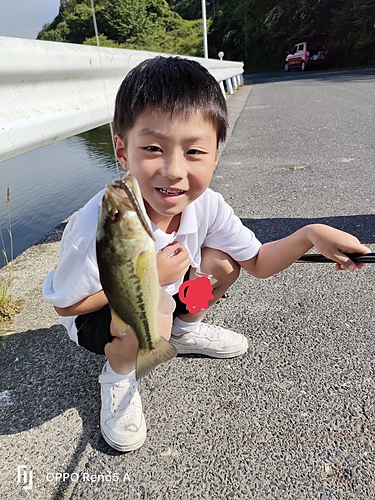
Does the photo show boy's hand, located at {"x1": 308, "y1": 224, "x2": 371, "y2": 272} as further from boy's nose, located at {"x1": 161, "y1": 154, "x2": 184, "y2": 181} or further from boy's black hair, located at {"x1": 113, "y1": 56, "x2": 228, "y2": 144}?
boy's nose, located at {"x1": 161, "y1": 154, "x2": 184, "y2": 181}

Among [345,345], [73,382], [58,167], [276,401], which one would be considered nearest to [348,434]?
[276,401]

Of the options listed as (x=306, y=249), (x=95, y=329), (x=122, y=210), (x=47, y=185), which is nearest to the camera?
(x=122, y=210)

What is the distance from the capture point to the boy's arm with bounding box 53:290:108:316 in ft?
5.52

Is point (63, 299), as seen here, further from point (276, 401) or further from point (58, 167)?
point (58, 167)

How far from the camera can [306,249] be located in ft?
6.70

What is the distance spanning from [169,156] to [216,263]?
0.73m

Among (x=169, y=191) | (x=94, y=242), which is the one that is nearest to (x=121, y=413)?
(x=94, y=242)

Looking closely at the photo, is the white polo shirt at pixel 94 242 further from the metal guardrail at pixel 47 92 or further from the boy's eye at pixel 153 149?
the metal guardrail at pixel 47 92

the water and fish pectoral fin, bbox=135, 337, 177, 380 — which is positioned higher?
fish pectoral fin, bbox=135, 337, 177, 380

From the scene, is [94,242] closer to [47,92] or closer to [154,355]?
[154,355]

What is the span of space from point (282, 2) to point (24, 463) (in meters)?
39.5

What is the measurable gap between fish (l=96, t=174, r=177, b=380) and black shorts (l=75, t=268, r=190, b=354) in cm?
43

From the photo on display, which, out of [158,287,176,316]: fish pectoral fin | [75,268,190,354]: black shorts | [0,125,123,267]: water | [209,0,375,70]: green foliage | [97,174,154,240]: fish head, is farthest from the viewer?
[209,0,375,70]: green foliage

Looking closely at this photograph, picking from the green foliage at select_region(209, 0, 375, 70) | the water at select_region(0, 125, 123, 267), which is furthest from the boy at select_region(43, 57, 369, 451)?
the green foliage at select_region(209, 0, 375, 70)
